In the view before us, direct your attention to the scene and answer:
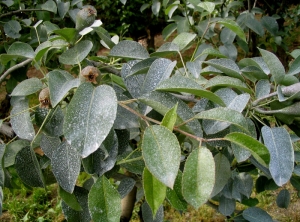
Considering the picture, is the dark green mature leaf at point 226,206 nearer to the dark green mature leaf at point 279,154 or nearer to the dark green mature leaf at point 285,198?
the dark green mature leaf at point 285,198

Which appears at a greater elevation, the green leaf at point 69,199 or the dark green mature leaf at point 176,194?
the dark green mature leaf at point 176,194

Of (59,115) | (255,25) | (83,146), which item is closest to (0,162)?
(59,115)

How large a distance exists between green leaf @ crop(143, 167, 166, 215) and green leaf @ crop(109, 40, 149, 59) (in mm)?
262

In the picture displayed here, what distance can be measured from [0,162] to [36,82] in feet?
0.43

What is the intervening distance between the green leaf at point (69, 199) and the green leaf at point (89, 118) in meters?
0.15

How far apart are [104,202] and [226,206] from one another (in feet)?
1.75

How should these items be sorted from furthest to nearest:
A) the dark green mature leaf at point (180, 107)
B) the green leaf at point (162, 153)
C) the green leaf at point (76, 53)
→ the green leaf at point (76, 53) → the dark green mature leaf at point (180, 107) → the green leaf at point (162, 153)

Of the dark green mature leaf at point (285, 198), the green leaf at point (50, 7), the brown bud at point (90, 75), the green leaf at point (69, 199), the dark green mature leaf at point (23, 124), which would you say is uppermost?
the brown bud at point (90, 75)

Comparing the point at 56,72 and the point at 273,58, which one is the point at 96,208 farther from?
the point at 273,58

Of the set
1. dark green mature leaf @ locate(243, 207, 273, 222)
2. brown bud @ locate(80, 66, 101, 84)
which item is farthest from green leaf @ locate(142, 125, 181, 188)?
dark green mature leaf @ locate(243, 207, 273, 222)

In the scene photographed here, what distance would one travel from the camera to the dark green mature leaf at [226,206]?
92 cm

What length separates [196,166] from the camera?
0.39 metres

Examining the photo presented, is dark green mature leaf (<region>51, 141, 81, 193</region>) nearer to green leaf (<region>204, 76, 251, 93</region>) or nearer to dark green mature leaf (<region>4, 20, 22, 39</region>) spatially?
green leaf (<region>204, 76, 251, 93</region>)

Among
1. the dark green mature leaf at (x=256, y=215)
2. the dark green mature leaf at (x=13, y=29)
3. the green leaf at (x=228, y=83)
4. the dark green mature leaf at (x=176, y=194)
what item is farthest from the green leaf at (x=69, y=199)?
the dark green mature leaf at (x=13, y=29)
